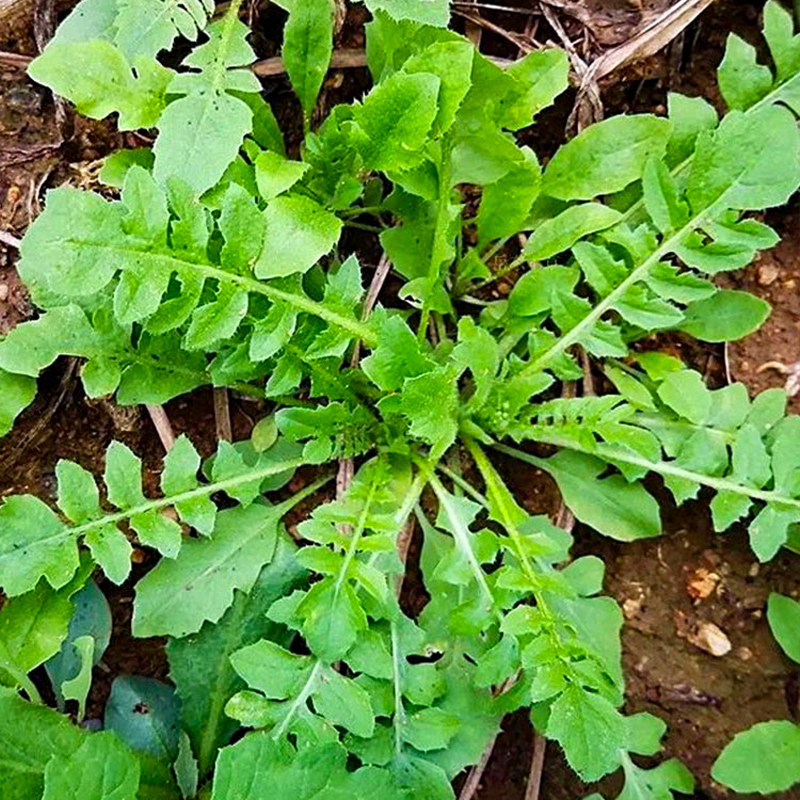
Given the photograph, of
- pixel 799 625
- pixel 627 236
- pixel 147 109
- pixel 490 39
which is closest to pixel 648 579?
pixel 799 625

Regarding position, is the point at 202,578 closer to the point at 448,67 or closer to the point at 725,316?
the point at 448,67

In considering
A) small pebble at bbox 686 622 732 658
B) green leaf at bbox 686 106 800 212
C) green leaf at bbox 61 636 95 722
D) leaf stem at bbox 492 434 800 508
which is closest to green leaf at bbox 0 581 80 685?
green leaf at bbox 61 636 95 722

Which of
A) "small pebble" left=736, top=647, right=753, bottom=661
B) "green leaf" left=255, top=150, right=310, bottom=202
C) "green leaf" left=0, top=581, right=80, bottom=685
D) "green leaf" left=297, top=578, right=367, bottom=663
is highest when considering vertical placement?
"green leaf" left=255, top=150, right=310, bottom=202

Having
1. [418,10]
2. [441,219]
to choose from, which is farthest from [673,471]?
[418,10]

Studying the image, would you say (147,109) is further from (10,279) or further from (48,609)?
(48,609)

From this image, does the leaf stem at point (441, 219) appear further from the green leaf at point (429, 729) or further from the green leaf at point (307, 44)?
the green leaf at point (429, 729)

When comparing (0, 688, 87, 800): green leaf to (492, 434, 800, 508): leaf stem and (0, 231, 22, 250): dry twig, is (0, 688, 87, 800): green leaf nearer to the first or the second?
(0, 231, 22, 250): dry twig
